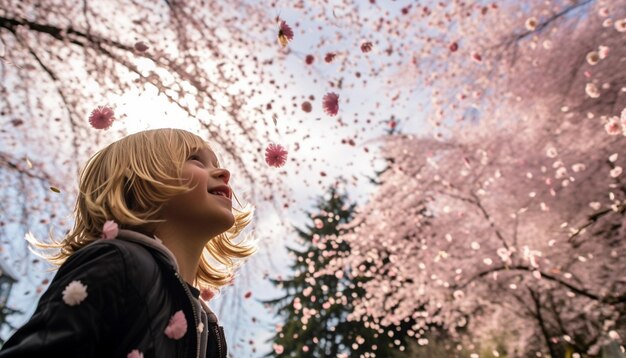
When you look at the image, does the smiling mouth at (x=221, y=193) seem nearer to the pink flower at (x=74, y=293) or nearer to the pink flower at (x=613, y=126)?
the pink flower at (x=74, y=293)

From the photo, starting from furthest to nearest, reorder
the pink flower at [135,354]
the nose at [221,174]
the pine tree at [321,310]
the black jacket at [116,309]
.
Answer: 1. the pine tree at [321,310]
2. the nose at [221,174]
3. the pink flower at [135,354]
4. the black jacket at [116,309]

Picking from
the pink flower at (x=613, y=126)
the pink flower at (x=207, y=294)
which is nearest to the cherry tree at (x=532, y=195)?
the pink flower at (x=613, y=126)

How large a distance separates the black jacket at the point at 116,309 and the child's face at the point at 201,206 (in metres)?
0.24

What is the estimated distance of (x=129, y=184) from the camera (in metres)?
1.70

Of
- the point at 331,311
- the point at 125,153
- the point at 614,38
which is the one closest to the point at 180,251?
the point at 125,153

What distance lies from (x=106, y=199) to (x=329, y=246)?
19.2 m

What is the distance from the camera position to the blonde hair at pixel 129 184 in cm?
160

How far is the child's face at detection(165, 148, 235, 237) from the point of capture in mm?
1669

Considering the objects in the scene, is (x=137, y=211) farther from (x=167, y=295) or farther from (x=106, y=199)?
(x=167, y=295)

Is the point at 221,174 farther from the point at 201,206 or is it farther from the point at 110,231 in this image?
the point at 110,231

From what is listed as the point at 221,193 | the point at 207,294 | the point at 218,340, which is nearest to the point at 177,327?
the point at 218,340

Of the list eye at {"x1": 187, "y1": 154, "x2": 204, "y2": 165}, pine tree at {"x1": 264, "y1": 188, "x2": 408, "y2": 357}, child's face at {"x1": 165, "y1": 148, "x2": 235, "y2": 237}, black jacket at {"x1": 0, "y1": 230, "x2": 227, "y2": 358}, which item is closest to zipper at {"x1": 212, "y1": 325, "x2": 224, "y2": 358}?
black jacket at {"x1": 0, "y1": 230, "x2": 227, "y2": 358}

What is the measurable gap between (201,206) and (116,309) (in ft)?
1.90

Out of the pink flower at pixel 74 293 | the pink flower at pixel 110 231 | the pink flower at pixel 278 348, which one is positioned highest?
the pink flower at pixel 278 348
